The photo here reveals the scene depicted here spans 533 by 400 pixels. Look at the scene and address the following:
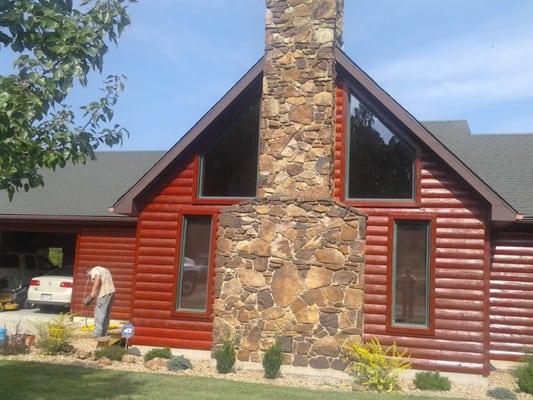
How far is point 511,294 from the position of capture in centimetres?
1254

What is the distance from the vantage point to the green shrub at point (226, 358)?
10.2 m

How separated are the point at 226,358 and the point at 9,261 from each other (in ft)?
45.1

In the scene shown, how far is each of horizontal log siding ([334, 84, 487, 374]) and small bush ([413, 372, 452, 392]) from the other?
0.71 meters

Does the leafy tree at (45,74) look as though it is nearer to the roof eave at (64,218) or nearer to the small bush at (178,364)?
the small bush at (178,364)

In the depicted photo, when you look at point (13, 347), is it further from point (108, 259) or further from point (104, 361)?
point (108, 259)

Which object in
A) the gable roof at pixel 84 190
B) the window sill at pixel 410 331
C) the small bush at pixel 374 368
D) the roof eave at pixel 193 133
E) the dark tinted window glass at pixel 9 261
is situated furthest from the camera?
the dark tinted window glass at pixel 9 261

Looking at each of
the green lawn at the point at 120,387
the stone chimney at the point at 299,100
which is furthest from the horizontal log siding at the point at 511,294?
the green lawn at the point at 120,387

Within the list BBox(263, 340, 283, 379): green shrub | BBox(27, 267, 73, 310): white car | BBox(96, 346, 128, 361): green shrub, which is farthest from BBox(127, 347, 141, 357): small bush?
BBox(27, 267, 73, 310): white car

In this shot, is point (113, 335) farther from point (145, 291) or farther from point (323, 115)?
point (323, 115)

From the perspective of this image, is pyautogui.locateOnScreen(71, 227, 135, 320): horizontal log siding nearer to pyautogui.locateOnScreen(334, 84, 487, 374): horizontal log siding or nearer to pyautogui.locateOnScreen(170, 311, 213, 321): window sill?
pyautogui.locateOnScreen(170, 311, 213, 321): window sill

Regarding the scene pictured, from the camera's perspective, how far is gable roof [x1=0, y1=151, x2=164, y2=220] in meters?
17.4

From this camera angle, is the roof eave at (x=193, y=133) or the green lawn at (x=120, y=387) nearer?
the green lawn at (x=120, y=387)

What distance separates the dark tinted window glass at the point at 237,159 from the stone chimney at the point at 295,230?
935mm

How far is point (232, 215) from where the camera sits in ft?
36.4
